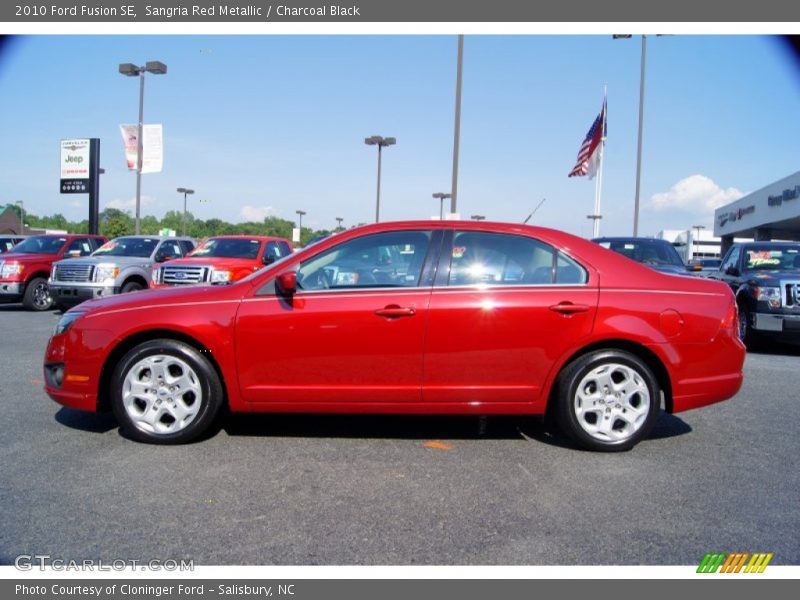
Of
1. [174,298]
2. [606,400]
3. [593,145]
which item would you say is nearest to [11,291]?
[174,298]

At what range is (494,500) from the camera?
358cm

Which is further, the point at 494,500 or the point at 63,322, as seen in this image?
the point at 63,322

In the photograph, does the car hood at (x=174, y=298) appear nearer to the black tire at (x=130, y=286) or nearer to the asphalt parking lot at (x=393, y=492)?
the asphalt parking lot at (x=393, y=492)

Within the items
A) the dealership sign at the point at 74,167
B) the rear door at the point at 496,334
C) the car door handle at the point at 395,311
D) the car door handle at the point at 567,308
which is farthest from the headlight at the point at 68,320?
the dealership sign at the point at 74,167

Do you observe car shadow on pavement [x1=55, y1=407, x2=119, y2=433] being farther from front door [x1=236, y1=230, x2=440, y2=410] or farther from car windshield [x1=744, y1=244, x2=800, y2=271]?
car windshield [x1=744, y1=244, x2=800, y2=271]

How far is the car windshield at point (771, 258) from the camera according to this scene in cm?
1017

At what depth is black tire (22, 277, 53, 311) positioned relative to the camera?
46.4 feet

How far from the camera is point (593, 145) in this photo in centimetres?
2228

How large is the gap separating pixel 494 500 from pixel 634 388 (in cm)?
149

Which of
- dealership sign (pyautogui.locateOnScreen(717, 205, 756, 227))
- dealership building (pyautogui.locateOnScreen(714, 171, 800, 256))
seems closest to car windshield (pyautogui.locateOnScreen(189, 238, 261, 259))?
dealership building (pyautogui.locateOnScreen(714, 171, 800, 256))

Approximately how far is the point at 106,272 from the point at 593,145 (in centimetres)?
1665

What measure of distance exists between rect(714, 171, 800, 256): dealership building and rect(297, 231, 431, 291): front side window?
114 feet
